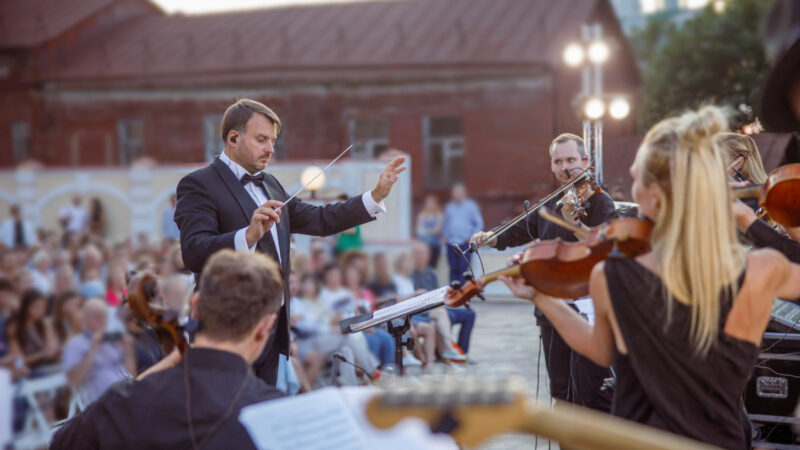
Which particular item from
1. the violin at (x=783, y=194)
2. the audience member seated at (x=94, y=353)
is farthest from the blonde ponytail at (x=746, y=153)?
the audience member seated at (x=94, y=353)

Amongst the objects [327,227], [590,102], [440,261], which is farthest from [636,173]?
[440,261]

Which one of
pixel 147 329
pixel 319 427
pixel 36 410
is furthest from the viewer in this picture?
pixel 36 410

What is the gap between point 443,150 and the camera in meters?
21.0

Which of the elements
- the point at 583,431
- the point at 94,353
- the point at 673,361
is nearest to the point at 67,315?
the point at 94,353

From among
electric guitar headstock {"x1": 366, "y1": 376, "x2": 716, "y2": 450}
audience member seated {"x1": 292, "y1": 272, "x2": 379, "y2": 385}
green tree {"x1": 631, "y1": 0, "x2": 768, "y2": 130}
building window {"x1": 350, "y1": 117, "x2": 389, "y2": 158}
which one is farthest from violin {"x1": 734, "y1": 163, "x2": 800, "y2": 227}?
building window {"x1": 350, "y1": 117, "x2": 389, "y2": 158}

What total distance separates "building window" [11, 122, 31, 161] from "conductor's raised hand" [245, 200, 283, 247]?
→ 75.3 ft

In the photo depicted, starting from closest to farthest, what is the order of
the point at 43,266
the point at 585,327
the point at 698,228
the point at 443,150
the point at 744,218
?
the point at 698,228 < the point at 585,327 < the point at 744,218 < the point at 43,266 < the point at 443,150

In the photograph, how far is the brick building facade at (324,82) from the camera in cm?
2006

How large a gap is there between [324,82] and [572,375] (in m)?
17.5

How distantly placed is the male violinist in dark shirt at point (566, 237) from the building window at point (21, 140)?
72.8 ft

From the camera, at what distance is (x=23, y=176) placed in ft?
64.6

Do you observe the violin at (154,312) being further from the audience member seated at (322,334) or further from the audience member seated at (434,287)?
the audience member seated at (434,287)

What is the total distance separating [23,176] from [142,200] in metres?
3.24

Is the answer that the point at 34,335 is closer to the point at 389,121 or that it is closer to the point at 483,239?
the point at 483,239
